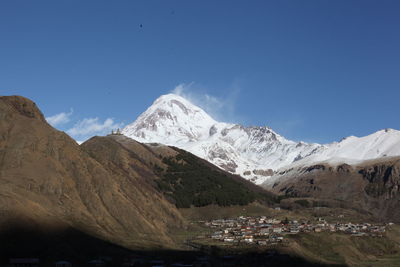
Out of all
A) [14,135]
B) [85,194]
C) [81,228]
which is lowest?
[81,228]

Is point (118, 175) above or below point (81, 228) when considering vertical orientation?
above

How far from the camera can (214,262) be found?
124750mm

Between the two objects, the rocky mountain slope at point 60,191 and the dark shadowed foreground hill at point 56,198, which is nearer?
the dark shadowed foreground hill at point 56,198

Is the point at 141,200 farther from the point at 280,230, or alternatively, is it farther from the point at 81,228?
the point at 81,228

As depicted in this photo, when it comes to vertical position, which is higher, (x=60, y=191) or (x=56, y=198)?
(x=60, y=191)

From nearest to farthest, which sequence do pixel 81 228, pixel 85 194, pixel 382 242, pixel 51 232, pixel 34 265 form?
pixel 34 265, pixel 51 232, pixel 81 228, pixel 85 194, pixel 382 242

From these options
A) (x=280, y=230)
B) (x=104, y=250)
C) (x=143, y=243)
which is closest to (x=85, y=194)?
(x=143, y=243)

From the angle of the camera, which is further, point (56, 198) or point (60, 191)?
point (60, 191)

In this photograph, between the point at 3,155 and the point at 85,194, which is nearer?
the point at 3,155

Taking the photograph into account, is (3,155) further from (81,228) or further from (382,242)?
(382,242)

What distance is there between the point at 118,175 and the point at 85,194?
40.3 metres

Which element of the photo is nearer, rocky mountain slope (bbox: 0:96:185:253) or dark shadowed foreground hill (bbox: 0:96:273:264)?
dark shadowed foreground hill (bbox: 0:96:273:264)

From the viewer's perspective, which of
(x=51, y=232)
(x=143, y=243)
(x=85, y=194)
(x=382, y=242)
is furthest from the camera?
(x=382, y=242)

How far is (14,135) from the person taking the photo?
149875 mm
